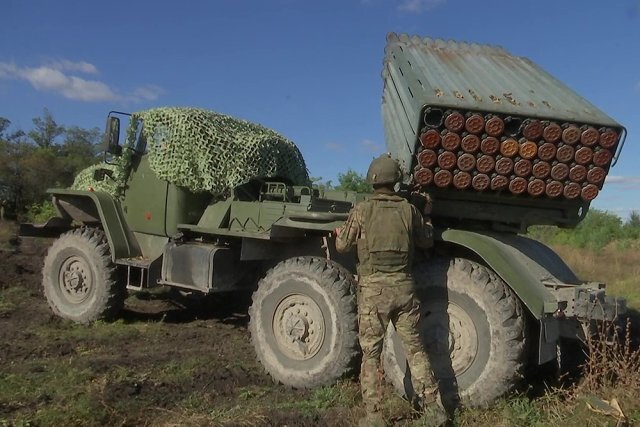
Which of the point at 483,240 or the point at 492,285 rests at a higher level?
the point at 483,240

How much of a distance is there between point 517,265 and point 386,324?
41.6 inches

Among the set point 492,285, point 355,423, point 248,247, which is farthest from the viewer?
point 248,247

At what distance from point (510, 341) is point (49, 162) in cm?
2941

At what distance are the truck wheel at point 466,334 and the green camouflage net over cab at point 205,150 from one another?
9.14ft

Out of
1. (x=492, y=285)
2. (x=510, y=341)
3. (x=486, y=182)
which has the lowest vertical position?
(x=510, y=341)

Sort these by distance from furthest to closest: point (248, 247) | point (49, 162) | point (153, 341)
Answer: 1. point (49, 162)
2. point (153, 341)
3. point (248, 247)

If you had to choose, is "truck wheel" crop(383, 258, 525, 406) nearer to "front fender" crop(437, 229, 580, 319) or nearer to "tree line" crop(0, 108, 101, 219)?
"front fender" crop(437, 229, 580, 319)

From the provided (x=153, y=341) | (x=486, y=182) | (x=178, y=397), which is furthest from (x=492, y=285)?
(x=153, y=341)

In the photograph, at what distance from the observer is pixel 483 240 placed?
4609mm

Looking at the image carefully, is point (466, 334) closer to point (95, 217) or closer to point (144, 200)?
point (144, 200)

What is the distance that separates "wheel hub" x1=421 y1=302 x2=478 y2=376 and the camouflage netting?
296 cm

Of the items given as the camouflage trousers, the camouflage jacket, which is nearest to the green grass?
the camouflage jacket

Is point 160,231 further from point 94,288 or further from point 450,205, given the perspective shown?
point 450,205

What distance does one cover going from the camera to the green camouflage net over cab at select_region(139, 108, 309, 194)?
6.78 metres
